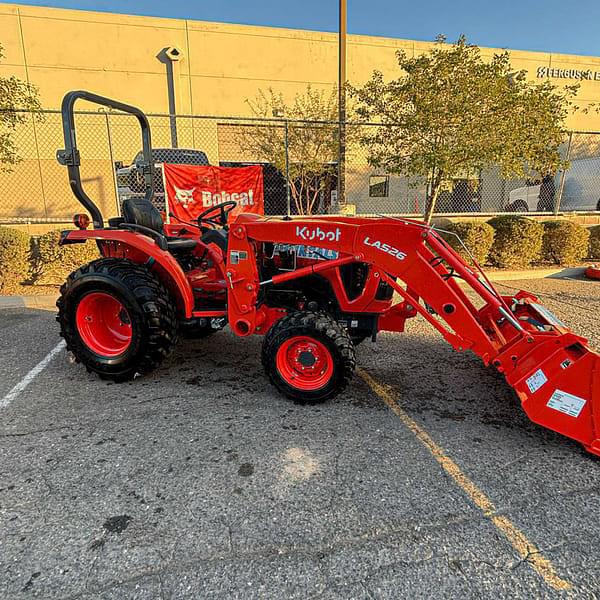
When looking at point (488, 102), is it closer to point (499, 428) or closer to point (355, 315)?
point (355, 315)

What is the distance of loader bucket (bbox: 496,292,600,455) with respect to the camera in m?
2.43

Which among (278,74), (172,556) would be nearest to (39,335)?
(172,556)

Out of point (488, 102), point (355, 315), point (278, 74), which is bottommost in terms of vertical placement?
point (355, 315)

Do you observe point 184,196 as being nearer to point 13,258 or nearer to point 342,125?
point 13,258

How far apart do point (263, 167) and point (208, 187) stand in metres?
5.11

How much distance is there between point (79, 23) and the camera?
14898 millimetres

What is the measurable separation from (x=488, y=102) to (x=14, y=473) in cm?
771

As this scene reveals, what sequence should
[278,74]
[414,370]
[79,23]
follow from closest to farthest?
[414,370] → [79,23] → [278,74]

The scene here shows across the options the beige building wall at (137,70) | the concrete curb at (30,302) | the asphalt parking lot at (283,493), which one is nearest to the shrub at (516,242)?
the asphalt parking lot at (283,493)

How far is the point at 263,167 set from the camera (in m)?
12.9

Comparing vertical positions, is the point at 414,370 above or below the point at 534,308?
below

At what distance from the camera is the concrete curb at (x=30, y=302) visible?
19.7ft

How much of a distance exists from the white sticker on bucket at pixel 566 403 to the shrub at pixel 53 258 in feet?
22.5

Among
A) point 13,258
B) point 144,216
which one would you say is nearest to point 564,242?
point 144,216
